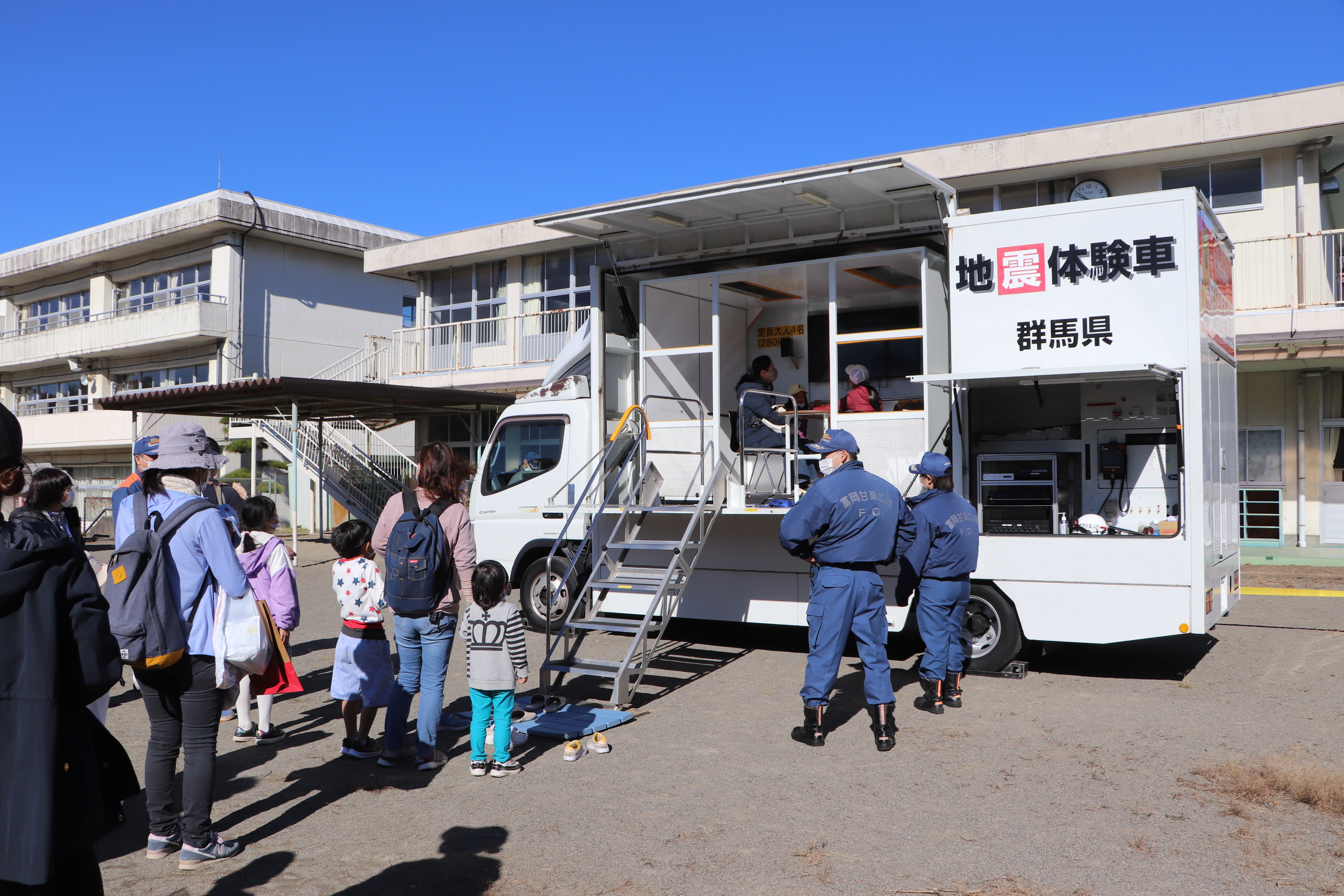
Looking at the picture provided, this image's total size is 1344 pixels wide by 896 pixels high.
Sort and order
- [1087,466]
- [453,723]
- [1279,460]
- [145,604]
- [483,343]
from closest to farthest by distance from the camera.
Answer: [145,604]
[453,723]
[1087,466]
[1279,460]
[483,343]

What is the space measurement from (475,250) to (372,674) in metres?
19.3

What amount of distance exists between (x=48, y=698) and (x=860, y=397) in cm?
675

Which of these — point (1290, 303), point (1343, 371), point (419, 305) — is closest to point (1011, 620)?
point (1290, 303)

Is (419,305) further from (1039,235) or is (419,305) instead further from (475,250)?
(1039,235)

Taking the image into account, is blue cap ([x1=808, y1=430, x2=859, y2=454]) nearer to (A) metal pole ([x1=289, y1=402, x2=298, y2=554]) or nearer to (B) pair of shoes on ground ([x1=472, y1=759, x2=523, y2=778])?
(B) pair of shoes on ground ([x1=472, y1=759, x2=523, y2=778])

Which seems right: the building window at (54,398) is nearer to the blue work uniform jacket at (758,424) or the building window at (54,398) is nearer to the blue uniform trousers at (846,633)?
the blue work uniform jacket at (758,424)

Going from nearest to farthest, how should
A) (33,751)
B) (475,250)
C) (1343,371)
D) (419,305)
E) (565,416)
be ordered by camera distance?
(33,751) < (565,416) < (1343,371) < (475,250) < (419,305)

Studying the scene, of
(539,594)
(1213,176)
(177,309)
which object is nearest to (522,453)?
(539,594)

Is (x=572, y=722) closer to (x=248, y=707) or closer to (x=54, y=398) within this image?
(x=248, y=707)

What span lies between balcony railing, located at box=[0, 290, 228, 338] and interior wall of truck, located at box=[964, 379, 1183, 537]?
81.4 feet

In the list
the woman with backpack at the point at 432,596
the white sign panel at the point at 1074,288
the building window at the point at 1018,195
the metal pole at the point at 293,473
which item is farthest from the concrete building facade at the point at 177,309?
the woman with backpack at the point at 432,596

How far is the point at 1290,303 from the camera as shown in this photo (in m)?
14.6

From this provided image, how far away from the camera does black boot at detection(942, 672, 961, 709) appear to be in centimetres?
665

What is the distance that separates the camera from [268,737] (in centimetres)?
602
